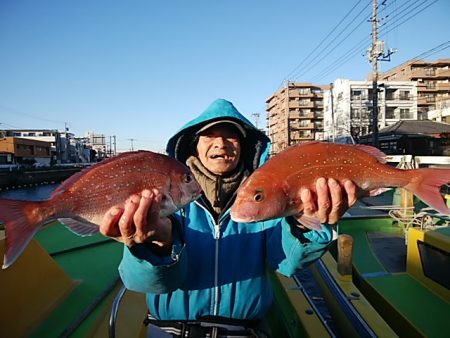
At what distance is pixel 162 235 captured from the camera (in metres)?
1.84

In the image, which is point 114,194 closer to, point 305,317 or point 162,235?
point 162,235

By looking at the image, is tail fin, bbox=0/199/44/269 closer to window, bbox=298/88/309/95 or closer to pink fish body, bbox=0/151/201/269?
pink fish body, bbox=0/151/201/269

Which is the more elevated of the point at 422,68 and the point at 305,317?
the point at 422,68

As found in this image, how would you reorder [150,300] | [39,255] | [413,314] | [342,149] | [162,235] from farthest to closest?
[413,314] → [39,255] → [150,300] → [342,149] → [162,235]

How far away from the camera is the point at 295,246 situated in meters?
2.04

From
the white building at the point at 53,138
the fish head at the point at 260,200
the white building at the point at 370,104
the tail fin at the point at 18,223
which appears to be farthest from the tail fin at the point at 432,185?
the white building at the point at 53,138

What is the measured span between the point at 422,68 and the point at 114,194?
9443cm

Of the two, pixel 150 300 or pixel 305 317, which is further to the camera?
pixel 305 317

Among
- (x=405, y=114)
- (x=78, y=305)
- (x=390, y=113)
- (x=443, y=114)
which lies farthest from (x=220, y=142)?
(x=443, y=114)

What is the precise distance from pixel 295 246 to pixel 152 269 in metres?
1.04

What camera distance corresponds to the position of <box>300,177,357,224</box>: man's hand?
6.16 feet

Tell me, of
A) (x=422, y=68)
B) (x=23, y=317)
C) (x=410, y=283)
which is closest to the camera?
(x=23, y=317)

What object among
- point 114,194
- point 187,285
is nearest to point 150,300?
point 187,285

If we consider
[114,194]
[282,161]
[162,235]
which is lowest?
[162,235]
